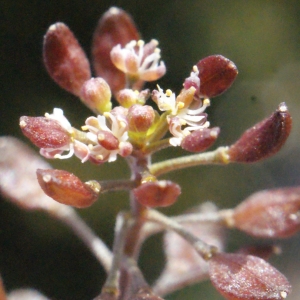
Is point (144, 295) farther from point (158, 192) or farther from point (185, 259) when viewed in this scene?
point (185, 259)

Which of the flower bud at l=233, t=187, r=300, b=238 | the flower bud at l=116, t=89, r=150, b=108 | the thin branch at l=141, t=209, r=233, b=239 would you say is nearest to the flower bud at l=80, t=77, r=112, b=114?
the flower bud at l=116, t=89, r=150, b=108

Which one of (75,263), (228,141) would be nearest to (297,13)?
(228,141)

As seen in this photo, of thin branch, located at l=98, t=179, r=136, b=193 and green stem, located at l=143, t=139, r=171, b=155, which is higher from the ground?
green stem, located at l=143, t=139, r=171, b=155

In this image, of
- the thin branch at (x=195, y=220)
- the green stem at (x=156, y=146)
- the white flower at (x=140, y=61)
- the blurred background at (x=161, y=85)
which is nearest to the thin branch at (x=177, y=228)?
the thin branch at (x=195, y=220)

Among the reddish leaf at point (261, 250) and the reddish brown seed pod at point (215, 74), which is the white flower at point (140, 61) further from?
the reddish leaf at point (261, 250)

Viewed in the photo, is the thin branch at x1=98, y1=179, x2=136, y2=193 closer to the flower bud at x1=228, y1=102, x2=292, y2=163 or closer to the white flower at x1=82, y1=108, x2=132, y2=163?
the white flower at x1=82, y1=108, x2=132, y2=163

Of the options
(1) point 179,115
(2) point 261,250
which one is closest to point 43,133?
(1) point 179,115
